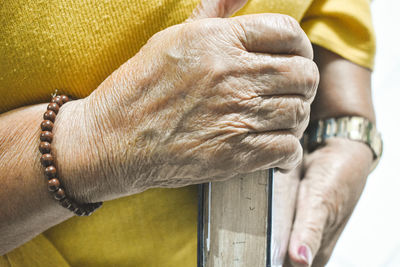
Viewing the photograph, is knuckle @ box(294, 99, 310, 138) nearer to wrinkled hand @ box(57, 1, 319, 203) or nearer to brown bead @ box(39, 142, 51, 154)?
wrinkled hand @ box(57, 1, 319, 203)

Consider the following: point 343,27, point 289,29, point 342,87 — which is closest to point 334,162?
point 342,87

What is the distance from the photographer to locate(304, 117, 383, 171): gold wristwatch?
77 centimetres

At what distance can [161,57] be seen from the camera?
0.44 metres

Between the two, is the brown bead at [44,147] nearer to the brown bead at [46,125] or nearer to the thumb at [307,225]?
the brown bead at [46,125]

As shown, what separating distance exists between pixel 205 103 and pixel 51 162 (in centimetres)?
22

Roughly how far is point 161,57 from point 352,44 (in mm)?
475

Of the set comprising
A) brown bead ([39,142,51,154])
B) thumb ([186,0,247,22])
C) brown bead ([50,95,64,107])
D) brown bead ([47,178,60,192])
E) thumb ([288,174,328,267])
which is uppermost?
thumb ([186,0,247,22])

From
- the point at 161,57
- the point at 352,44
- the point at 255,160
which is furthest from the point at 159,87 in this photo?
the point at 352,44

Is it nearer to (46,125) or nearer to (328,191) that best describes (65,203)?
(46,125)

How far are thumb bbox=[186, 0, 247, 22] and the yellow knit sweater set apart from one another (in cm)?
4

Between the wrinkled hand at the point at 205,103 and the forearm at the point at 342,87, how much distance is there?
1.05 ft

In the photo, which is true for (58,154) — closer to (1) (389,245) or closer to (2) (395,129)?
(1) (389,245)

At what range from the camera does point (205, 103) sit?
1.44 feet

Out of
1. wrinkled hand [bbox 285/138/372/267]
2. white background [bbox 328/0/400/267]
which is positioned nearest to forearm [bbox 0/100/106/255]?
wrinkled hand [bbox 285/138/372/267]
